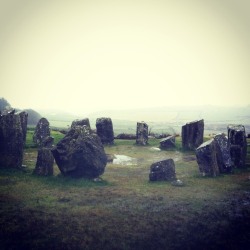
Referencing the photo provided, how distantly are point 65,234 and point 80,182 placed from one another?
22.8ft

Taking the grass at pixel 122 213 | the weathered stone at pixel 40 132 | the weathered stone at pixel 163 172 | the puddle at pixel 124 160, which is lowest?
the puddle at pixel 124 160

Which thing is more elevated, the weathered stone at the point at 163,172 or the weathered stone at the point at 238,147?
the weathered stone at the point at 238,147

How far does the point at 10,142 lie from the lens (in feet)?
63.9

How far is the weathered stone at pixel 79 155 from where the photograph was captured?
58.0 feet

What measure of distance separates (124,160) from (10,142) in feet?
36.3

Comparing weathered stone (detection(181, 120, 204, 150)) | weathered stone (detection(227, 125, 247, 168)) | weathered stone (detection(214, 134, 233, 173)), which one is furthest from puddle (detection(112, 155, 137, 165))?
weathered stone (detection(227, 125, 247, 168))

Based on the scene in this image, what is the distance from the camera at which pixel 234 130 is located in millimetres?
24234

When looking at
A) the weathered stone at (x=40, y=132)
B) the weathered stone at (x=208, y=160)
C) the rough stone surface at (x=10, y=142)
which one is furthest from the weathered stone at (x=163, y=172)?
the weathered stone at (x=40, y=132)

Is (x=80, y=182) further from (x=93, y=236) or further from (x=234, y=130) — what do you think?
(x=234, y=130)

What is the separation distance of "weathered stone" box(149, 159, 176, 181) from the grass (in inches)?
27.7

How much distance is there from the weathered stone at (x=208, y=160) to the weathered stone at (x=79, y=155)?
22.9ft

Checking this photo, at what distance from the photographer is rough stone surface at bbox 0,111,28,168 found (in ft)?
63.4

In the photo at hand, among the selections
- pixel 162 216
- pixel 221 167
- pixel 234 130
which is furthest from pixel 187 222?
pixel 234 130

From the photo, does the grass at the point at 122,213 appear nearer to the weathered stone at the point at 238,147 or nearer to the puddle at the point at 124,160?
the weathered stone at the point at 238,147
